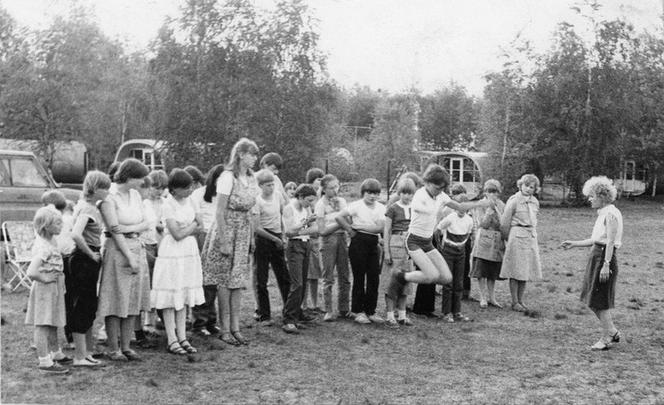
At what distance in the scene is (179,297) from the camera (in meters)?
6.48

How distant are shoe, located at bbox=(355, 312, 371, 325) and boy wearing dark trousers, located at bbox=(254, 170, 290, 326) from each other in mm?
910

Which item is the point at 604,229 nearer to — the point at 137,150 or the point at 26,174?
the point at 26,174

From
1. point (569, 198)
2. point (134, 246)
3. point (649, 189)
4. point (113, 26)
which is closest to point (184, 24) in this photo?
point (113, 26)

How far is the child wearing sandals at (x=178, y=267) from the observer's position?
6461 mm

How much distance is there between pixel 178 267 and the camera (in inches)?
256

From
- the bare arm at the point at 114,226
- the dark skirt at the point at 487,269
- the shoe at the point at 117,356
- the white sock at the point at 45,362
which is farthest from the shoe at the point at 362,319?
the white sock at the point at 45,362

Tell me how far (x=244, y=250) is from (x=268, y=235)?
0.58 m

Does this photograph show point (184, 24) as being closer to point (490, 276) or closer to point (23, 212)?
point (23, 212)

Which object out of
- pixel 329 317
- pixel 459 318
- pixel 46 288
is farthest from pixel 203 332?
pixel 459 318

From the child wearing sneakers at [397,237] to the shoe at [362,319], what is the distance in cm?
24

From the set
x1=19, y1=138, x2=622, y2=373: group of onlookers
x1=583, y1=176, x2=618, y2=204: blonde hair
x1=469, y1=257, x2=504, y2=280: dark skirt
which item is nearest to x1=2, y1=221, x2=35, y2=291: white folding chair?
x1=19, y1=138, x2=622, y2=373: group of onlookers

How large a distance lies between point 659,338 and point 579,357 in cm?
147

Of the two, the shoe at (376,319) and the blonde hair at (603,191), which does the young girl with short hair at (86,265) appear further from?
the blonde hair at (603,191)

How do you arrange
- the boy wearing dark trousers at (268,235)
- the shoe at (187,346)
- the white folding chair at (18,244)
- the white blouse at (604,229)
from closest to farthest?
1. the shoe at (187,346)
2. the white blouse at (604,229)
3. the boy wearing dark trousers at (268,235)
4. the white folding chair at (18,244)
